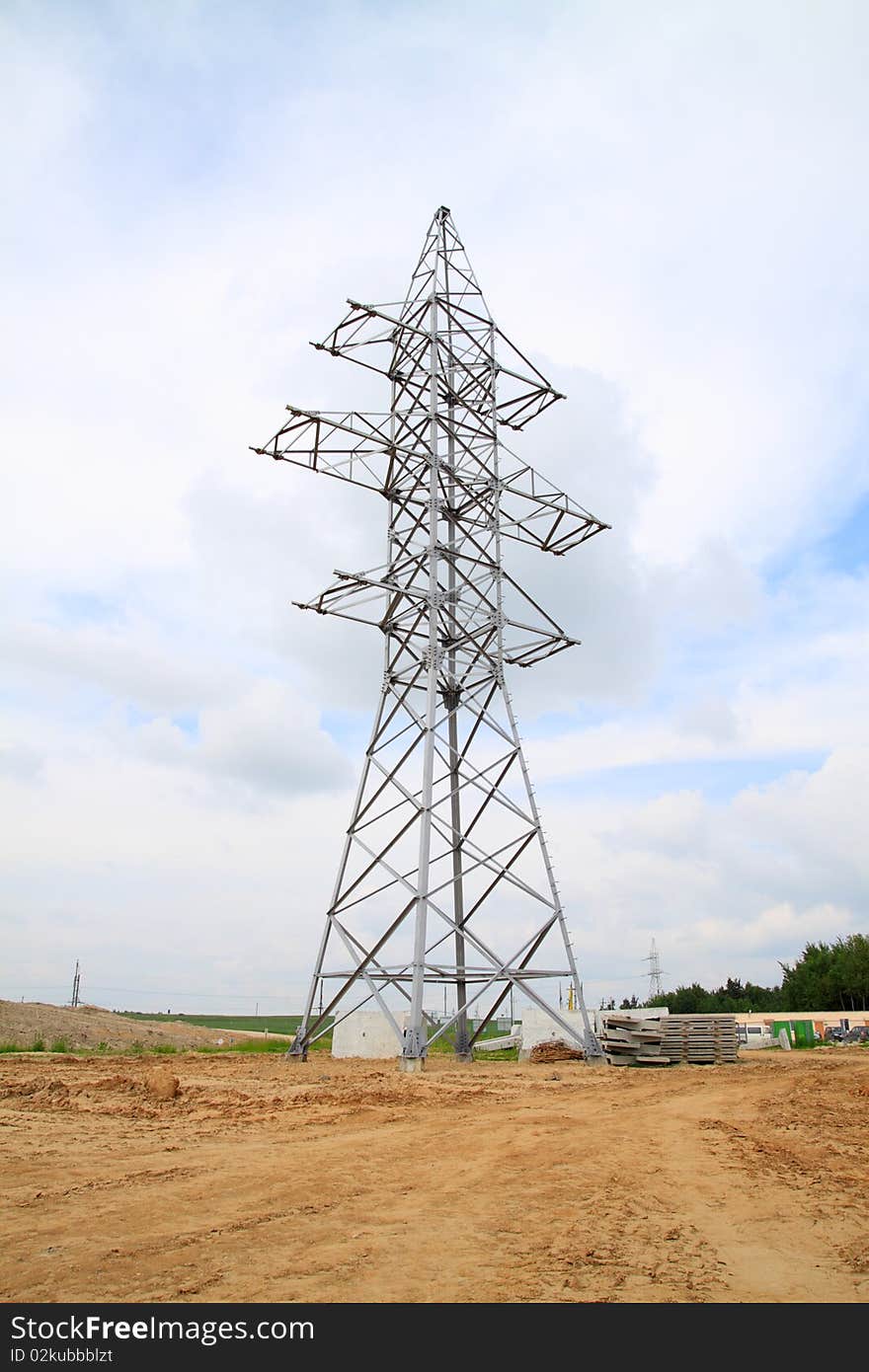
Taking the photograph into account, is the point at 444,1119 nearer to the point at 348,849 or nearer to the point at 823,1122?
the point at 823,1122

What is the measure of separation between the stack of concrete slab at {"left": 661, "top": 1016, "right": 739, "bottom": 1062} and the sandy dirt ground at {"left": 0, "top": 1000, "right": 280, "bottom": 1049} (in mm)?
18137

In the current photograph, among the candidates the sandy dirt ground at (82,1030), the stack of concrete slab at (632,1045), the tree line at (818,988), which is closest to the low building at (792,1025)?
the tree line at (818,988)

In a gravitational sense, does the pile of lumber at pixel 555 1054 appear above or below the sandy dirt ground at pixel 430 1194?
above

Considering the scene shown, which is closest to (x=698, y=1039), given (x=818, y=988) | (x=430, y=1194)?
(x=430, y=1194)

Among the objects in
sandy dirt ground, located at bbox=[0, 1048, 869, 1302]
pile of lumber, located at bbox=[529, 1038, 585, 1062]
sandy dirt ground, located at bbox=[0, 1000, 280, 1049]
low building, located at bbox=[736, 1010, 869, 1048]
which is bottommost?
low building, located at bbox=[736, 1010, 869, 1048]

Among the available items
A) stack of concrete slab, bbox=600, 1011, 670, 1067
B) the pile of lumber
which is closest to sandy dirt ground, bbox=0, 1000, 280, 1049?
the pile of lumber

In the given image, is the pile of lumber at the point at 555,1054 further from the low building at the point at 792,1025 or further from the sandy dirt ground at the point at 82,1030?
the low building at the point at 792,1025

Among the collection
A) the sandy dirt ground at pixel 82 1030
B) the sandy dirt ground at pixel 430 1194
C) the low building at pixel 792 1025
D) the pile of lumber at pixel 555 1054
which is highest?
the sandy dirt ground at pixel 82 1030

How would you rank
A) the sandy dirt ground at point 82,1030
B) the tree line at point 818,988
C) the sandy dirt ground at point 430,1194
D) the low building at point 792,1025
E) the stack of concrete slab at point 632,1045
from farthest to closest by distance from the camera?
the tree line at point 818,988, the low building at point 792,1025, the sandy dirt ground at point 82,1030, the stack of concrete slab at point 632,1045, the sandy dirt ground at point 430,1194

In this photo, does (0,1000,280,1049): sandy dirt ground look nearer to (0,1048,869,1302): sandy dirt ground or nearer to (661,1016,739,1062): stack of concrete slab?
(661,1016,739,1062): stack of concrete slab

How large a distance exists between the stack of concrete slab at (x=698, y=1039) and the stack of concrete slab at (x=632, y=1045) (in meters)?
0.18

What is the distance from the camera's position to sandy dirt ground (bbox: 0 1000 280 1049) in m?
33.2

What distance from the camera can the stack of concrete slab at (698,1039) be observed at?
20.2m
